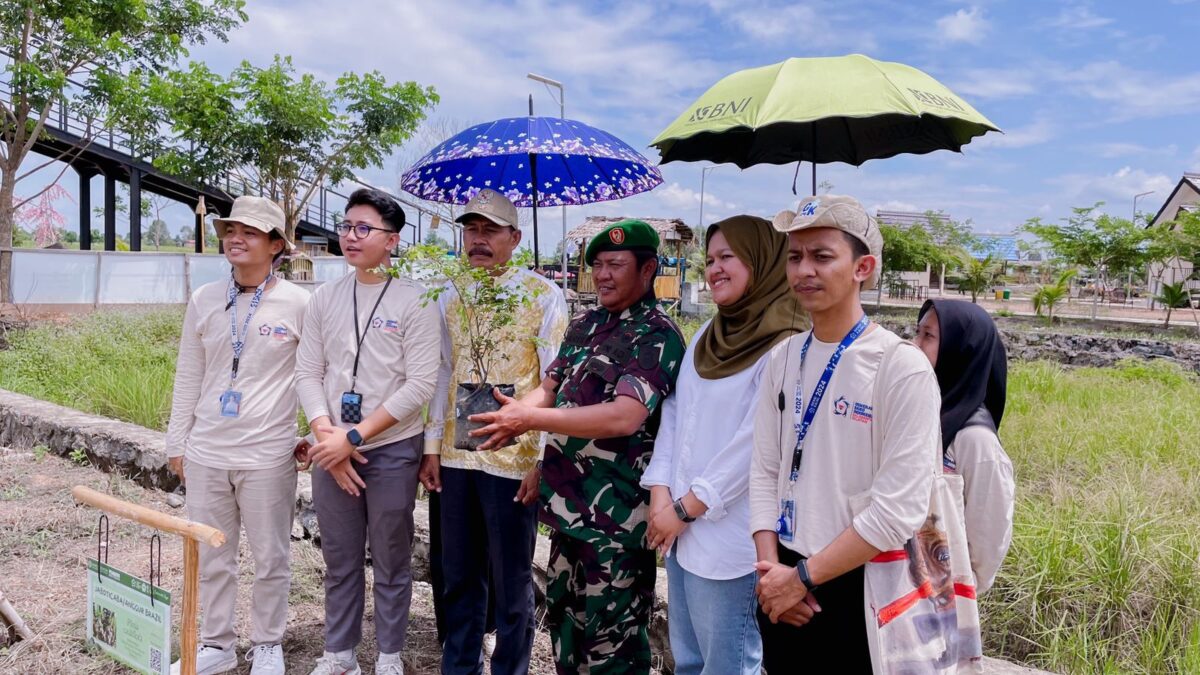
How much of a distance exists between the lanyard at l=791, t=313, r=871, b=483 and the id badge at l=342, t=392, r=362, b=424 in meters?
1.49

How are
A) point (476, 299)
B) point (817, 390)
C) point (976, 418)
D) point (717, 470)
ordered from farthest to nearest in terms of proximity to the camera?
point (476, 299) < point (717, 470) < point (976, 418) < point (817, 390)

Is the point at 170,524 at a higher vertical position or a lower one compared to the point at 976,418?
lower

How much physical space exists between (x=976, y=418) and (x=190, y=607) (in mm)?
2063

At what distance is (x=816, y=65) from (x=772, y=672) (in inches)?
65.6

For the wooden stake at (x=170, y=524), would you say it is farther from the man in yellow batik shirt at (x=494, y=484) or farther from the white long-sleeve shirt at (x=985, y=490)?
the white long-sleeve shirt at (x=985, y=490)

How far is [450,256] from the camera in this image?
242 centimetres

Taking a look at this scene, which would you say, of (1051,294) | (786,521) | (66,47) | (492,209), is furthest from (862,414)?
(1051,294)

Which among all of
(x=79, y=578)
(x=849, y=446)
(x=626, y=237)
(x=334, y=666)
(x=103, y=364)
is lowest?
(x=79, y=578)

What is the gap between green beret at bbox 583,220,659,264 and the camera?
7.20ft

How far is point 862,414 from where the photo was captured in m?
1.62

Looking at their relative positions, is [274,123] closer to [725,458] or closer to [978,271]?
[725,458]

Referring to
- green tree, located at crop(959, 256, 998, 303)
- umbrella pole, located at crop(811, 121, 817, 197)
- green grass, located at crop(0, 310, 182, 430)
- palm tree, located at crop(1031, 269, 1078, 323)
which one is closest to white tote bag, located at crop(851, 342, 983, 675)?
umbrella pole, located at crop(811, 121, 817, 197)

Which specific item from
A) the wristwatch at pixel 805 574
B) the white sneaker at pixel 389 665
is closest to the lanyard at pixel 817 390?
the wristwatch at pixel 805 574

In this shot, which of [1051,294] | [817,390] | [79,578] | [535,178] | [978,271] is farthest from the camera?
[978,271]
